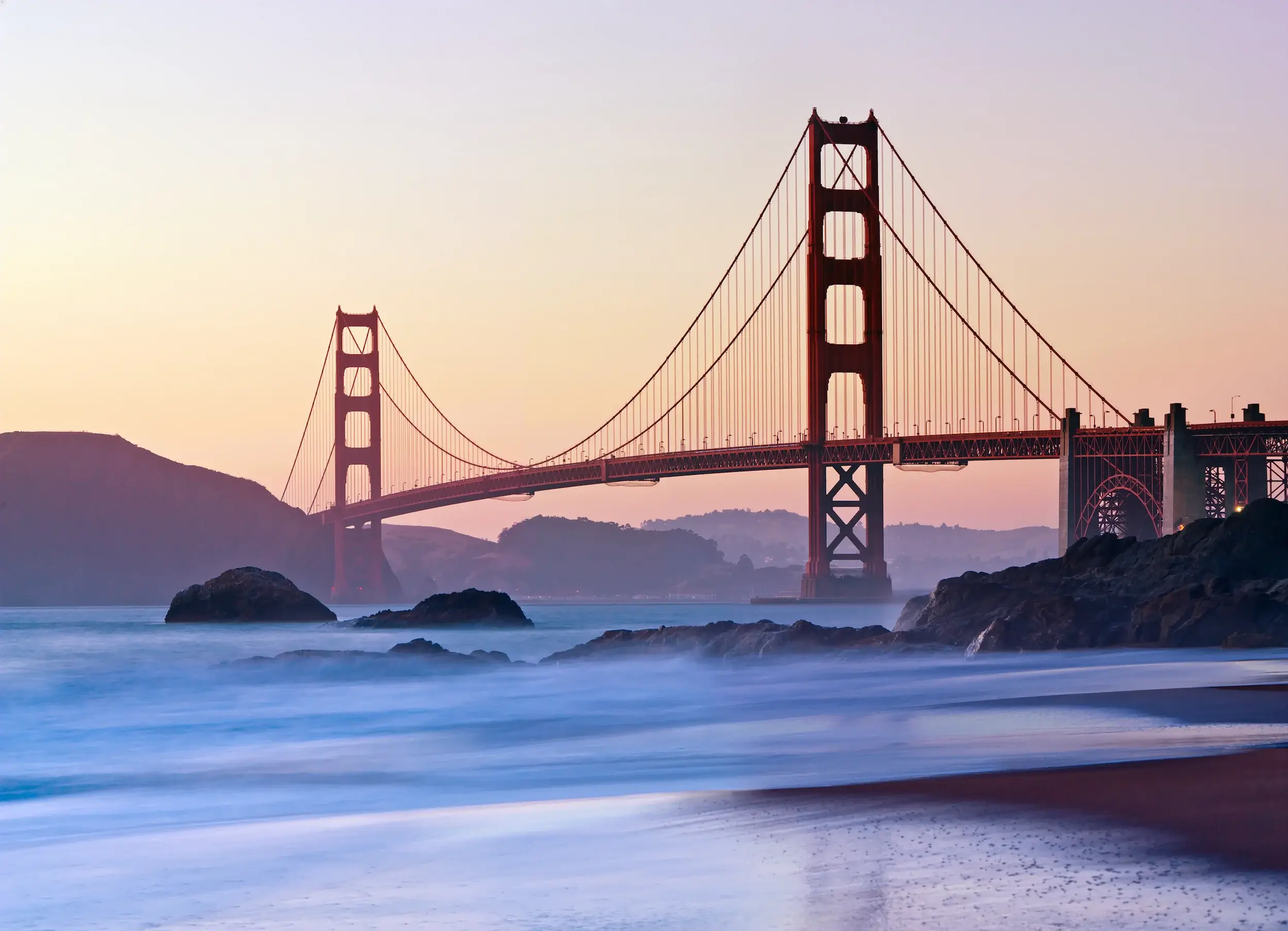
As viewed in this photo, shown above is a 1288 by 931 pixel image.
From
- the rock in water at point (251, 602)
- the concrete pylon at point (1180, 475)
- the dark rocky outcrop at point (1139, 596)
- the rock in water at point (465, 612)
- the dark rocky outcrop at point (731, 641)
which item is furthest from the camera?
the rock in water at point (251, 602)

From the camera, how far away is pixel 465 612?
137ft

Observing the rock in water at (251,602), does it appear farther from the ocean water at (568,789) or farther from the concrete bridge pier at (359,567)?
the ocean water at (568,789)

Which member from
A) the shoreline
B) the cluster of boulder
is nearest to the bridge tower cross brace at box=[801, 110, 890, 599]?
the cluster of boulder

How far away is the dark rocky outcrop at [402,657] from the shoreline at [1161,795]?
1862cm

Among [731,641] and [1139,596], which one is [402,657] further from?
[1139,596]

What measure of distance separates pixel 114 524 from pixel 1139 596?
9583 centimetres

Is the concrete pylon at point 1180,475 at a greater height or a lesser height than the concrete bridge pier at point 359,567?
greater

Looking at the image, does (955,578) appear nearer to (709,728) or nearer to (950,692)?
(950,692)

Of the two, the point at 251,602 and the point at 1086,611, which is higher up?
the point at 1086,611

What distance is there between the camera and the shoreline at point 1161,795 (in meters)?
6.90

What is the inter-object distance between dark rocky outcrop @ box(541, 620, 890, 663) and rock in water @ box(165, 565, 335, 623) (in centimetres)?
2185

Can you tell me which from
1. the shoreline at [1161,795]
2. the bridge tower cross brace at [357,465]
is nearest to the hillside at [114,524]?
the bridge tower cross brace at [357,465]

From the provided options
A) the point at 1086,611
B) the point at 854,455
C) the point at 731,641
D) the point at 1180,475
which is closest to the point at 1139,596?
the point at 1086,611

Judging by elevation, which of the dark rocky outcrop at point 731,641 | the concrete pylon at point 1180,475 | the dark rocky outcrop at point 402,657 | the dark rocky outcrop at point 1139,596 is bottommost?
the dark rocky outcrop at point 402,657
